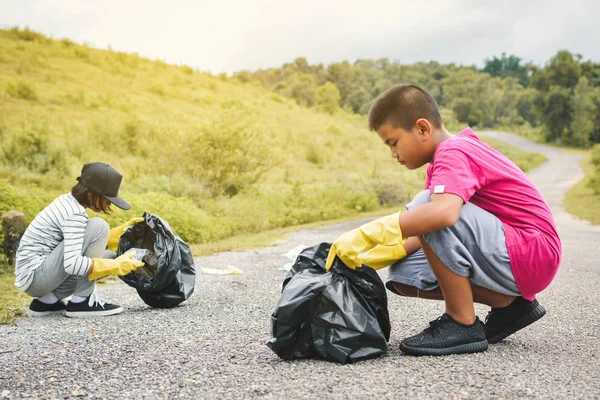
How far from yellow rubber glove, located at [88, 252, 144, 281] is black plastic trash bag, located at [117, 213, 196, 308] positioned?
0.26m

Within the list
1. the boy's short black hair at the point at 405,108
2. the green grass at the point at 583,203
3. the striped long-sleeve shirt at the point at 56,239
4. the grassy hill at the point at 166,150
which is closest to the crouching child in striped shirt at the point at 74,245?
the striped long-sleeve shirt at the point at 56,239

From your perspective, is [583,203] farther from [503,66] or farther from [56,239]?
[503,66]

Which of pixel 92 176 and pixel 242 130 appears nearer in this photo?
pixel 92 176

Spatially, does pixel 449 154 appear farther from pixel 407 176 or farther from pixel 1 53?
pixel 1 53

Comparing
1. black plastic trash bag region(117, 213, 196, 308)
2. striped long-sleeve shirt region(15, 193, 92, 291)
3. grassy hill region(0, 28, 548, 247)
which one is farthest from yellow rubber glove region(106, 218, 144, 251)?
grassy hill region(0, 28, 548, 247)

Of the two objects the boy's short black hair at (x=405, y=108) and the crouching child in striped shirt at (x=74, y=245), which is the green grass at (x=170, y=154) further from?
the boy's short black hair at (x=405, y=108)

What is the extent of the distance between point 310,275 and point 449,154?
94cm

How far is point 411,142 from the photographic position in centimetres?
291

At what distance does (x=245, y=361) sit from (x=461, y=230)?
128 cm

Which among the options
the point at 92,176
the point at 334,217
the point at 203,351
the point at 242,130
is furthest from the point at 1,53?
the point at 203,351

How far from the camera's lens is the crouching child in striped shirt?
379 cm

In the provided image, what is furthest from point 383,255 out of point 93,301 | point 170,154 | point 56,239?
point 170,154

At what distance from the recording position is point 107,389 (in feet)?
8.23

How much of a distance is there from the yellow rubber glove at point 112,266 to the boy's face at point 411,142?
197 cm
